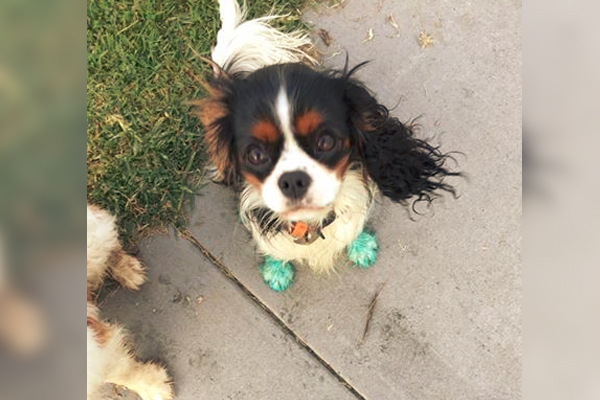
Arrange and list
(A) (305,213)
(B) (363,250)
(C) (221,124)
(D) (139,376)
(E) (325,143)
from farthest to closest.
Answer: (B) (363,250) → (D) (139,376) → (C) (221,124) → (A) (305,213) → (E) (325,143)

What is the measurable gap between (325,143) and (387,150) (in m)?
0.45

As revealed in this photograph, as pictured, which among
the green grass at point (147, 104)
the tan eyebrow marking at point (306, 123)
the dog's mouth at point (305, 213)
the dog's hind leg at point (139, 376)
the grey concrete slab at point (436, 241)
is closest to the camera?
the tan eyebrow marking at point (306, 123)

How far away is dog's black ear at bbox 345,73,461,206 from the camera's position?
2.87m

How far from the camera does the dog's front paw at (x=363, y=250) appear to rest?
3.53 metres

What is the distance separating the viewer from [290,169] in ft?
8.40

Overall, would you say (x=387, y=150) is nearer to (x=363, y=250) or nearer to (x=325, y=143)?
(x=325, y=143)

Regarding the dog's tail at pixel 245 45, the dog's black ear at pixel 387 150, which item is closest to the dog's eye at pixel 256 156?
the dog's black ear at pixel 387 150

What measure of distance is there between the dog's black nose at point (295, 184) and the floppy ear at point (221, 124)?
456mm

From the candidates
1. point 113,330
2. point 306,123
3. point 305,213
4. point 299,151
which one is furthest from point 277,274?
point 306,123

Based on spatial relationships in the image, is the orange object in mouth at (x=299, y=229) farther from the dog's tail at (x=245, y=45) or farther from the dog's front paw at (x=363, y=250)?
the dog's tail at (x=245, y=45)

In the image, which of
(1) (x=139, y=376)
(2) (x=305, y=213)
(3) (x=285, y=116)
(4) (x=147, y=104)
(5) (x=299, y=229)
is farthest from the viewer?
(4) (x=147, y=104)
